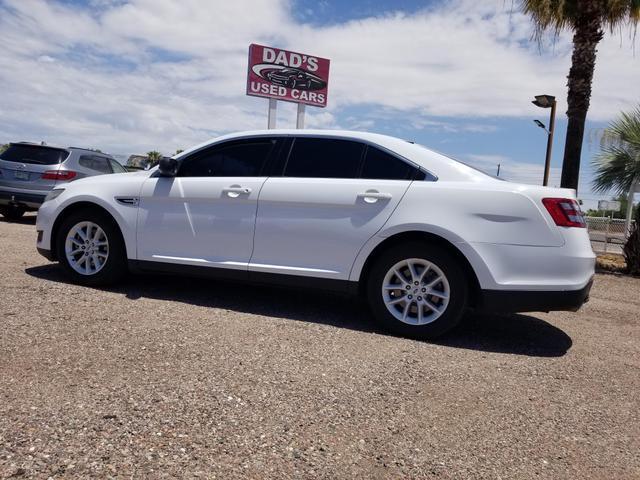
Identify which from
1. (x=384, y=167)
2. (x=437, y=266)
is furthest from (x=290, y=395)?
(x=384, y=167)

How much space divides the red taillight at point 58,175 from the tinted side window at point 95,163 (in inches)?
16.0

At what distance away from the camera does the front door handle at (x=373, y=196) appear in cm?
454

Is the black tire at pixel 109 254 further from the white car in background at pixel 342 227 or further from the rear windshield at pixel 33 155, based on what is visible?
the rear windshield at pixel 33 155

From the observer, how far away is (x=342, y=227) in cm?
462

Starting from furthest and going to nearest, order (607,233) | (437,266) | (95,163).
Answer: (607,233), (95,163), (437,266)

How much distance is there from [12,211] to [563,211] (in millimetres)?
10591

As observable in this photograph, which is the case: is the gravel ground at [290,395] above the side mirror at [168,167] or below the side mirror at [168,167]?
below

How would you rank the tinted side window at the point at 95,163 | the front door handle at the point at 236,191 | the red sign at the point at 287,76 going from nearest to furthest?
the front door handle at the point at 236,191
the tinted side window at the point at 95,163
the red sign at the point at 287,76

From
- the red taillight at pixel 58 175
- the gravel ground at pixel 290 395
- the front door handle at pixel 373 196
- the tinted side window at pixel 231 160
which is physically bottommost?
the gravel ground at pixel 290 395

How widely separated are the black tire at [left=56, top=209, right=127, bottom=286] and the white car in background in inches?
0.4

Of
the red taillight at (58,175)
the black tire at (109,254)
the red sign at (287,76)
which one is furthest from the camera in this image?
the red sign at (287,76)

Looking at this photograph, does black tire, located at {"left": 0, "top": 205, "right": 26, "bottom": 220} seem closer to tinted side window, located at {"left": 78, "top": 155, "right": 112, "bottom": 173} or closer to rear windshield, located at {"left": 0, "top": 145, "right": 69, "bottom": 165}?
rear windshield, located at {"left": 0, "top": 145, "right": 69, "bottom": 165}

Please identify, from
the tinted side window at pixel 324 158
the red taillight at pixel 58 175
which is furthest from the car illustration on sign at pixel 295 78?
the tinted side window at pixel 324 158

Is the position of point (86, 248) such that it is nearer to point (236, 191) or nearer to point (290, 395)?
point (236, 191)
